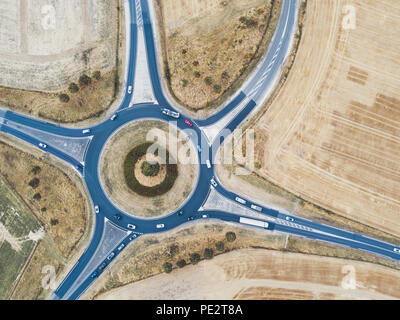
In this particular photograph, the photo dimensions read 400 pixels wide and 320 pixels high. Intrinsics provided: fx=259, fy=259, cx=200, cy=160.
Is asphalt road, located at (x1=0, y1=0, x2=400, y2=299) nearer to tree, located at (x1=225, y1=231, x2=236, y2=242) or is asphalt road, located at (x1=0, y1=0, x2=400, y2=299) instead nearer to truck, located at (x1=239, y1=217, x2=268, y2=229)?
truck, located at (x1=239, y1=217, x2=268, y2=229)

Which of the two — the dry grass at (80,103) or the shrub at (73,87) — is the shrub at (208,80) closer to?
the dry grass at (80,103)

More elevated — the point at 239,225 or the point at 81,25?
the point at 81,25

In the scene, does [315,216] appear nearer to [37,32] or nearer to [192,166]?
[192,166]

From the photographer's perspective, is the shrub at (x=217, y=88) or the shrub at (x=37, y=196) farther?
the shrub at (x=37, y=196)

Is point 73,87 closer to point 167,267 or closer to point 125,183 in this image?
point 125,183

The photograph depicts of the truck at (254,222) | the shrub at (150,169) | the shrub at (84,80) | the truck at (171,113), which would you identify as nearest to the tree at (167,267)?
the truck at (254,222)
